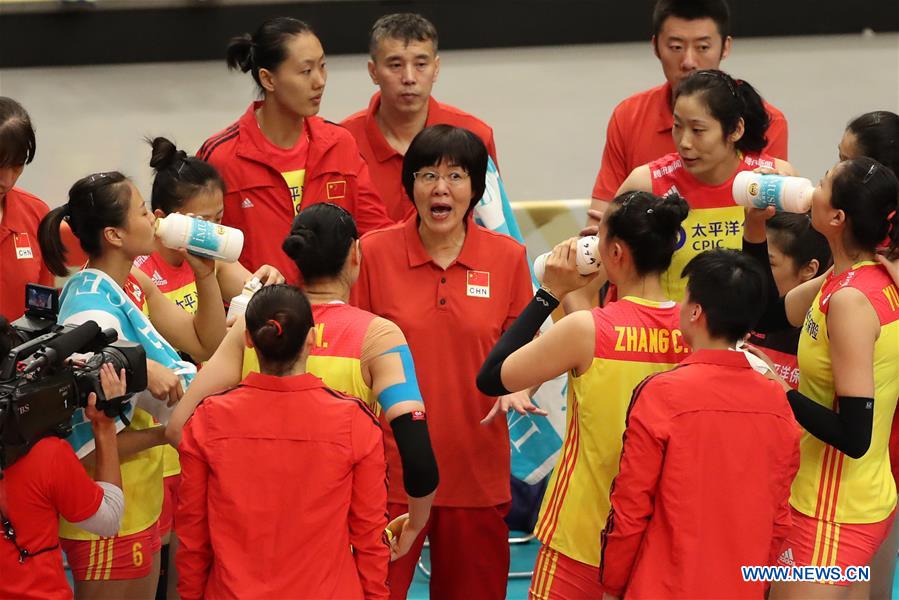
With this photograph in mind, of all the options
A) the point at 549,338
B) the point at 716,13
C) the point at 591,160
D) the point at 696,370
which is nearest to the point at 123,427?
the point at 549,338

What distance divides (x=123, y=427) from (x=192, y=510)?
62 cm

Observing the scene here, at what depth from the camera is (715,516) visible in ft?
8.70

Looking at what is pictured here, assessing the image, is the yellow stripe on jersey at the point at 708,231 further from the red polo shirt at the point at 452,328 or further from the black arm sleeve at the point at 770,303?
the red polo shirt at the point at 452,328

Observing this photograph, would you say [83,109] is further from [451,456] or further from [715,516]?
[715,516]

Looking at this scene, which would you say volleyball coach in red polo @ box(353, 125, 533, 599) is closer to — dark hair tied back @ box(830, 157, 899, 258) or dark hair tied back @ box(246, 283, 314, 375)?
dark hair tied back @ box(246, 283, 314, 375)

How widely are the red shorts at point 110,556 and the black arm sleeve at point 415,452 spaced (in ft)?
2.73

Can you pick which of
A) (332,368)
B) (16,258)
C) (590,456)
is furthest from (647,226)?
(16,258)

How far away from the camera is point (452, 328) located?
11.2 ft

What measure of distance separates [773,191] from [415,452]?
4.19 ft

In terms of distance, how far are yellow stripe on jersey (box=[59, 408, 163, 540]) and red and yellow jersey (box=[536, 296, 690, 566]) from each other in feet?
3.43

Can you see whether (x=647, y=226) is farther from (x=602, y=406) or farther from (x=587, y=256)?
(x=602, y=406)

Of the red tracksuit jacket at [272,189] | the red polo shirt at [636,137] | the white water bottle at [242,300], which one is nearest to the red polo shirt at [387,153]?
the red tracksuit jacket at [272,189]

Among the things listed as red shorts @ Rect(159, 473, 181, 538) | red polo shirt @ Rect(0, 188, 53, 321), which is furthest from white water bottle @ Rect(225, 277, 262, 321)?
red polo shirt @ Rect(0, 188, 53, 321)

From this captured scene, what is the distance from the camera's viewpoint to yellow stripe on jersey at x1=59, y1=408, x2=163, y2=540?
3.18m
